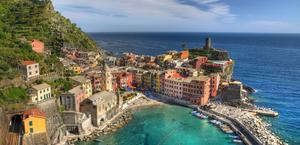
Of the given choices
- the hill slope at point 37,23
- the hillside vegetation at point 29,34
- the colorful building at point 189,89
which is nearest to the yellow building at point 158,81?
the colorful building at point 189,89

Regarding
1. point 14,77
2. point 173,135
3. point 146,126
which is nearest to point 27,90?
point 14,77

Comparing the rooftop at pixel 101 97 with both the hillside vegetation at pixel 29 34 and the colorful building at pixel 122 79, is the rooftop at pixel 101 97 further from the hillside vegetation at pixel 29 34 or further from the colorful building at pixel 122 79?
the colorful building at pixel 122 79

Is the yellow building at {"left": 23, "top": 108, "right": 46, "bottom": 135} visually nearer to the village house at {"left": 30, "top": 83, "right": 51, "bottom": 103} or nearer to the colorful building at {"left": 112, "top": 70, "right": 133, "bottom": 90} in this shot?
the village house at {"left": 30, "top": 83, "right": 51, "bottom": 103}

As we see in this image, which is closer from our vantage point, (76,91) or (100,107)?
(76,91)

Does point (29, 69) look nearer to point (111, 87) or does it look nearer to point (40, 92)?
point (40, 92)

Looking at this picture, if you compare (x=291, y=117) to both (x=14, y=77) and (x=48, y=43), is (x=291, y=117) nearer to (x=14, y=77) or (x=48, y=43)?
(x=14, y=77)

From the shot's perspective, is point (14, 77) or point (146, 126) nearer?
point (14, 77)

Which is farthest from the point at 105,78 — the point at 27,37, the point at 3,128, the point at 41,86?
the point at 27,37
